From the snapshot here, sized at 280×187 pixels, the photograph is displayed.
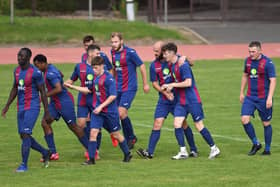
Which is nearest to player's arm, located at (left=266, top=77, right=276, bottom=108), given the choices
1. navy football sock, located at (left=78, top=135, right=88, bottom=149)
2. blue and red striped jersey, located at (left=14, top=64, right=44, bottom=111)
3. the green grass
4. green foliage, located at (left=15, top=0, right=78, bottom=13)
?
navy football sock, located at (left=78, top=135, right=88, bottom=149)

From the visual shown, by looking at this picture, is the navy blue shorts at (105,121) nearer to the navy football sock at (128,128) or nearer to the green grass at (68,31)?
the navy football sock at (128,128)

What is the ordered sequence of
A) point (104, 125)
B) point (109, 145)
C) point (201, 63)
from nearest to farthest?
point (104, 125)
point (109, 145)
point (201, 63)

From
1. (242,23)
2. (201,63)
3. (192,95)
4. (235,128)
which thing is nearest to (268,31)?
(242,23)

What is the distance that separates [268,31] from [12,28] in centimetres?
1261

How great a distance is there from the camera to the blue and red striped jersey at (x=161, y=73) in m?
13.8

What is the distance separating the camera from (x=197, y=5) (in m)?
56.2

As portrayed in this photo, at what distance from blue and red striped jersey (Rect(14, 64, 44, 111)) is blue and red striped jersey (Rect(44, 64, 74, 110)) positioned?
0.77 metres

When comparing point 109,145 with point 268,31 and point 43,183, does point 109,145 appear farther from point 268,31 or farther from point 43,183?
point 268,31

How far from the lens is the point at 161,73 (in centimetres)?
1384

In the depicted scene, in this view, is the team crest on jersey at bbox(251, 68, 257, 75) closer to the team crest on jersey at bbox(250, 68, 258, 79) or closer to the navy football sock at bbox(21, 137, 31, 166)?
the team crest on jersey at bbox(250, 68, 258, 79)

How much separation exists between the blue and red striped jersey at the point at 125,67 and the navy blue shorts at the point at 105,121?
2160mm

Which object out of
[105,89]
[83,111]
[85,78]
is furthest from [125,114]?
[105,89]

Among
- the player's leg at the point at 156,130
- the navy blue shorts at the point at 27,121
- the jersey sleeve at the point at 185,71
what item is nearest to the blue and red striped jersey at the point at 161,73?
the player's leg at the point at 156,130

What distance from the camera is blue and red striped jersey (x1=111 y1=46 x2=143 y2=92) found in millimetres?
15289
